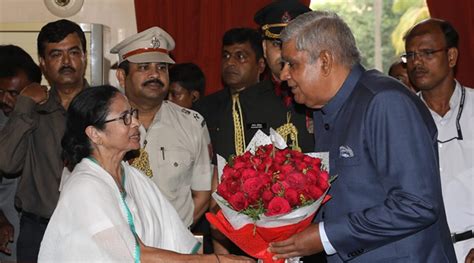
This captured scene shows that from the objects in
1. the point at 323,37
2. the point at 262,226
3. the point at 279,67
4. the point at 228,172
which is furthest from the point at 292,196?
the point at 279,67

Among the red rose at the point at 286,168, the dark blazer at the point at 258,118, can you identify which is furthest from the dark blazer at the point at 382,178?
the dark blazer at the point at 258,118

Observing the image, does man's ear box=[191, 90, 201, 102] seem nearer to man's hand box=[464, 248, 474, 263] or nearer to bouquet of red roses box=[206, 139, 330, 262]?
man's hand box=[464, 248, 474, 263]

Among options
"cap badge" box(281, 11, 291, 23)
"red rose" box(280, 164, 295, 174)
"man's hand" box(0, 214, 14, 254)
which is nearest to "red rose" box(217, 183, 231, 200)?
"red rose" box(280, 164, 295, 174)

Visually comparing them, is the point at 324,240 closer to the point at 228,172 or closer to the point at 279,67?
the point at 228,172

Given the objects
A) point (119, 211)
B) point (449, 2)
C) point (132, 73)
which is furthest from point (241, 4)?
point (119, 211)

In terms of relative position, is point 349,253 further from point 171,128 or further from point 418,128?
point 171,128

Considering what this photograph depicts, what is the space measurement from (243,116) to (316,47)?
1.19 m

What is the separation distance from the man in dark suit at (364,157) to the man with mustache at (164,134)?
1.34 metres

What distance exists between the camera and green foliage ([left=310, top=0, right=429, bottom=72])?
21.4 feet

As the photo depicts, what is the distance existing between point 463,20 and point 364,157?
374 cm

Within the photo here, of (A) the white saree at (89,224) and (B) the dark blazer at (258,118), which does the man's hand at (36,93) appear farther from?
(A) the white saree at (89,224)

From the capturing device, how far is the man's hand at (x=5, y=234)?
15.0 ft

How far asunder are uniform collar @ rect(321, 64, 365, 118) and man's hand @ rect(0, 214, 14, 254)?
7.90 ft

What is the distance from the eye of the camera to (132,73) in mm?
4336
